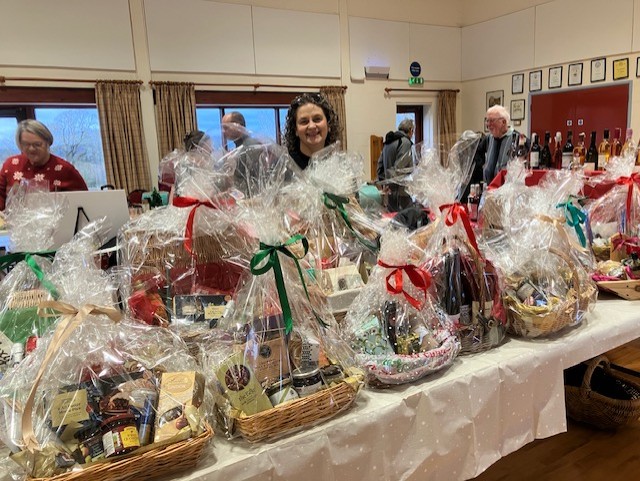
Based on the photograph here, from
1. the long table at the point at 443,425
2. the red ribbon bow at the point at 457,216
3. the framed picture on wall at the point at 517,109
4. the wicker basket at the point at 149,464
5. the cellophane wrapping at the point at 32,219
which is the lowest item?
the long table at the point at 443,425

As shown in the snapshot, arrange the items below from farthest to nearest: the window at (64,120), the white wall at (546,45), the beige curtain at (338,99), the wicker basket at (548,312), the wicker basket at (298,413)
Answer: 1. the beige curtain at (338,99)
2. the white wall at (546,45)
3. the window at (64,120)
4. the wicker basket at (548,312)
5. the wicker basket at (298,413)

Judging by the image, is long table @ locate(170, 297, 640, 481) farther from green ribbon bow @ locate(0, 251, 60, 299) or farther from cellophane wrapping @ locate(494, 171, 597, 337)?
green ribbon bow @ locate(0, 251, 60, 299)

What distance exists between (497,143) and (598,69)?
2.38 meters

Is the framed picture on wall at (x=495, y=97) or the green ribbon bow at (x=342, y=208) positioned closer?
the green ribbon bow at (x=342, y=208)

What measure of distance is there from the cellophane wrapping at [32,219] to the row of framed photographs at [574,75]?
20.7 ft

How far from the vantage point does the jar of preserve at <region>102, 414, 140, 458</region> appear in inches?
33.0

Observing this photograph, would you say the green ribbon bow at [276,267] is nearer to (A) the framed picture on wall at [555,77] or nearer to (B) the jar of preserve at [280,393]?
(B) the jar of preserve at [280,393]

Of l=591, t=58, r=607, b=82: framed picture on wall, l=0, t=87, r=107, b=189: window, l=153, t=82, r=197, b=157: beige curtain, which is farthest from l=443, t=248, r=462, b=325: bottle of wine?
l=591, t=58, r=607, b=82: framed picture on wall

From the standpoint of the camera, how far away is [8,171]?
3.27 m

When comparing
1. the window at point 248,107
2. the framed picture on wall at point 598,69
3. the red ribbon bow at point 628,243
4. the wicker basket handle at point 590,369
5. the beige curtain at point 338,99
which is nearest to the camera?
the red ribbon bow at point 628,243

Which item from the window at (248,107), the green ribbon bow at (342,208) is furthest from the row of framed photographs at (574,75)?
the green ribbon bow at (342,208)

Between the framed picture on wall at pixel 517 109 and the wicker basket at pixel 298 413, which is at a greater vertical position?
the framed picture on wall at pixel 517 109

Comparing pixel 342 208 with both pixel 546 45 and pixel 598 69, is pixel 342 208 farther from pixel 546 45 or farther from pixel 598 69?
pixel 546 45

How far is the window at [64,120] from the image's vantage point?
201 inches
